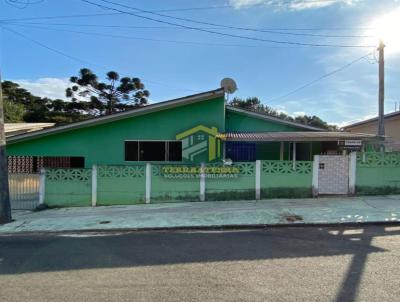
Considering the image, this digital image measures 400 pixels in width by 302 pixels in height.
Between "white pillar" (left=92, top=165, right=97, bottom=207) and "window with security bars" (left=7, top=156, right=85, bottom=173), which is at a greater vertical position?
"window with security bars" (left=7, top=156, right=85, bottom=173)

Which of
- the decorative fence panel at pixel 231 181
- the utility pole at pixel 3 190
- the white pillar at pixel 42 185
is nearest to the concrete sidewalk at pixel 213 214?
the utility pole at pixel 3 190

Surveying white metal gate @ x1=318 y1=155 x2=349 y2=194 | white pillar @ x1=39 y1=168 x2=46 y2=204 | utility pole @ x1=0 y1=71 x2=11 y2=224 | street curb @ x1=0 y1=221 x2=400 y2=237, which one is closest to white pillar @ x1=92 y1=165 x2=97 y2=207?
white pillar @ x1=39 y1=168 x2=46 y2=204

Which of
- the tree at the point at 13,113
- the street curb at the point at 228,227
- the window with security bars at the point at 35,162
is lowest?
the street curb at the point at 228,227

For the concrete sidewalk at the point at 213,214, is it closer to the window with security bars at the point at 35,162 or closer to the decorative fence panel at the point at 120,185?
the decorative fence panel at the point at 120,185

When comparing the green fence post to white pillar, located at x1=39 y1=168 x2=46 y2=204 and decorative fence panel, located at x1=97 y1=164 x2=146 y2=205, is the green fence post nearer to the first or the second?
decorative fence panel, located at x1=97 y1=164 x2=146 y2=205

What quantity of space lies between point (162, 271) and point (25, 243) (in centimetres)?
366

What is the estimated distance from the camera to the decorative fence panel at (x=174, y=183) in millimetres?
10952

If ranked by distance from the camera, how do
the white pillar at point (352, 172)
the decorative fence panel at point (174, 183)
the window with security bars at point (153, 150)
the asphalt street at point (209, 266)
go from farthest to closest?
the window with security bars at point (153, 150), the decorative fence panel at point (174, 183), the white pillar at point (352, 172), the asphalt street at point (209, 266)

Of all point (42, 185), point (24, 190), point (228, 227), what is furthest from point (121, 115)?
point (228, 227)

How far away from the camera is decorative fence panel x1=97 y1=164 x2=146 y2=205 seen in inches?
433

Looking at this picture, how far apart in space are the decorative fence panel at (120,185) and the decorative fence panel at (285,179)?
3.92 meters

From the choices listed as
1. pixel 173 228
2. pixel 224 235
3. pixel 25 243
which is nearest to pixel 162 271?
pixel 224 235

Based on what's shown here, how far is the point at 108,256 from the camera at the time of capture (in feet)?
19.0

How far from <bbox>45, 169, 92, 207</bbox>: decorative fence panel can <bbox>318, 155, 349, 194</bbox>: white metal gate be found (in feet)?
24.3
